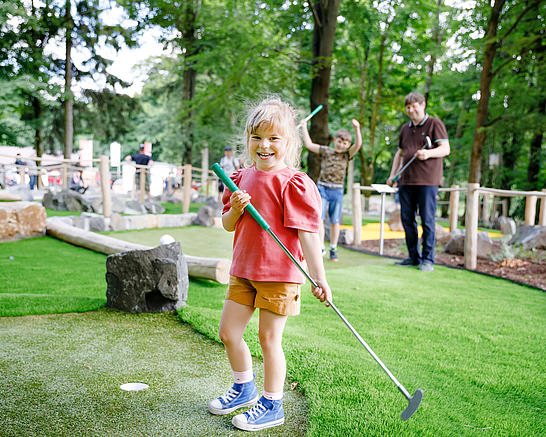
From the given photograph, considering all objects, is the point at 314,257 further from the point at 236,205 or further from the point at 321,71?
the point at 321,71

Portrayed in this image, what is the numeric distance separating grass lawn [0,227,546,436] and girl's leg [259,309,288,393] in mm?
211

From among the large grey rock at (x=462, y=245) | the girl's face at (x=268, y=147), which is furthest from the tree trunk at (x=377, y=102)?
the girl's face at (x=268, y=147)

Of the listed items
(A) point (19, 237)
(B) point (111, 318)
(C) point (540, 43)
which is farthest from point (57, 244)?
(C) point (540, 43)

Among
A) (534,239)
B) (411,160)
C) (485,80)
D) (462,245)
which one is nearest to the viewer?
(411,160)

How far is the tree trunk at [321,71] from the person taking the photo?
8023 mm

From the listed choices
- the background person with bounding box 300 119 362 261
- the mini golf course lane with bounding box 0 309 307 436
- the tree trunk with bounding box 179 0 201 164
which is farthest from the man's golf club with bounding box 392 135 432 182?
the tree trunk with bounding box 179 0 201 164

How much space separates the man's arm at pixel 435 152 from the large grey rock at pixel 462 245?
78.5 inches

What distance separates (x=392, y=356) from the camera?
2.56 meters

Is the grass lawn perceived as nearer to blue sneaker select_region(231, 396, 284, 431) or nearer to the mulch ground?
blue sneaker select_region(231, 396, 284, 431)

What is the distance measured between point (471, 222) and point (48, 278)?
469cm

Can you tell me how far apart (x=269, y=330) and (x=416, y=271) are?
3974 millimetres

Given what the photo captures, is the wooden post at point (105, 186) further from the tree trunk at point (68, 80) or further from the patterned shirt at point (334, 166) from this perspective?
the tree trunk at point (68, 80)

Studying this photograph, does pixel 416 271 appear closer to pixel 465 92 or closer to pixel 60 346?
pixel 60 346

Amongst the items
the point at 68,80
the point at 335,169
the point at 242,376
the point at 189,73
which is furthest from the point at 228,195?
the point at 189,73
